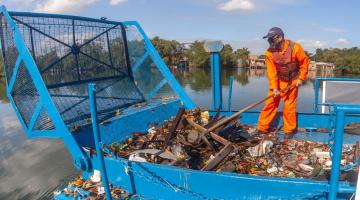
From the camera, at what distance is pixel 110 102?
543cm

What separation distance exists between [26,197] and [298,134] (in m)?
4.97

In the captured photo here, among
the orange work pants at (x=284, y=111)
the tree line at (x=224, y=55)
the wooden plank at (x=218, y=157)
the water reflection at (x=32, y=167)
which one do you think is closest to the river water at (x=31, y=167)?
the water reflection at (x=32, y=167)

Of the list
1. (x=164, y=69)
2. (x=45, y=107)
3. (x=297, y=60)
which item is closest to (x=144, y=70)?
(x=164, y=69)

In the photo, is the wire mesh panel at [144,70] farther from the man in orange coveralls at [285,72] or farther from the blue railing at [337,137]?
the blue railing at [337,137]

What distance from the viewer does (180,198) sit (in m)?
3.16

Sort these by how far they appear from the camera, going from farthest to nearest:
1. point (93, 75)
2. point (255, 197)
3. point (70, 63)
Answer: point (93, 75), point (70, 63), point (255, 197)

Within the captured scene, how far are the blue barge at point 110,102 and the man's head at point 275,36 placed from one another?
1.23 meters

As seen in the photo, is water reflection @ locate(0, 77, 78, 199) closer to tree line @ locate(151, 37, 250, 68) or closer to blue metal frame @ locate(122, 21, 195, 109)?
blue metal frame @ locate(122, 21, 195, 109)

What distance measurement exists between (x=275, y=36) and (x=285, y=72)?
53cm

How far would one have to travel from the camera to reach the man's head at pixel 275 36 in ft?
14.5

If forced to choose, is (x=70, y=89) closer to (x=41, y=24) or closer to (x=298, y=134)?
(x=41, y=24)

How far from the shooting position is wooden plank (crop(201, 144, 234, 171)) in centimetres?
333

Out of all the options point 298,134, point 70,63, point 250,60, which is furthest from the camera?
point 250,60

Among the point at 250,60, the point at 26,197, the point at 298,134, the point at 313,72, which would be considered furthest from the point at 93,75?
the point at 250,60
